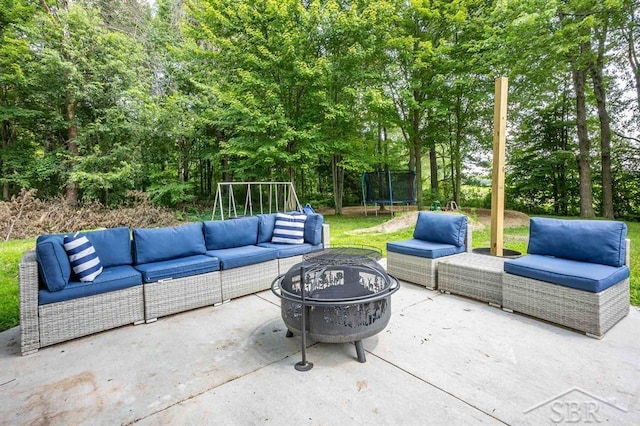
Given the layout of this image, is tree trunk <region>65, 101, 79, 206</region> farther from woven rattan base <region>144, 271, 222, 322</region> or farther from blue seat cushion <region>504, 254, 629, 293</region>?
blue seat cushion <region>504, 254, 629, 293</region>

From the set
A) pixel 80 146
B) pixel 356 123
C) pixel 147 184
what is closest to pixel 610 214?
pixel 356 123

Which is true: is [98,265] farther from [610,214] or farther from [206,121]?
[610,214]

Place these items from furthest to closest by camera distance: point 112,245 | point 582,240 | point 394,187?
point 394,187 < point 112,245 < point 582,240

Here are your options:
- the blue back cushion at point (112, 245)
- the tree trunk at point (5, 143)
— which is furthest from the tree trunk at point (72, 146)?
the blue back cushion at point (112, 245)

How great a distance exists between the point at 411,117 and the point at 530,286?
27.8 ft

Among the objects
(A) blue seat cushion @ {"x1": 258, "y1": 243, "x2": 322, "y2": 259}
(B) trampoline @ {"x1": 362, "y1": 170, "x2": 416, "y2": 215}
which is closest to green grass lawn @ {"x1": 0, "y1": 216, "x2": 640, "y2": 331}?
(A) blue seat cushion @ {"x1": 258, "y1": 243, "x2": 322, "y2": 259}

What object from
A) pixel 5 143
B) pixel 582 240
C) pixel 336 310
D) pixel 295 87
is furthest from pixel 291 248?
pixel 5 143

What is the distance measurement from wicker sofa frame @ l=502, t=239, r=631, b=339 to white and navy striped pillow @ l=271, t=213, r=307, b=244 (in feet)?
7.50

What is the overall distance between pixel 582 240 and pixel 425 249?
139 centimetres

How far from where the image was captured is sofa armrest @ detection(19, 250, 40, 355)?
226 centimetres

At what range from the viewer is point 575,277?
7.95 feet

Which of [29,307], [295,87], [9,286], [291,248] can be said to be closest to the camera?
[29,307]

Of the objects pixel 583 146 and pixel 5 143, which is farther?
pixel 5 143

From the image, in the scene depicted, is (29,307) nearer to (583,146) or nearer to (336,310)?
A: (336,310)
